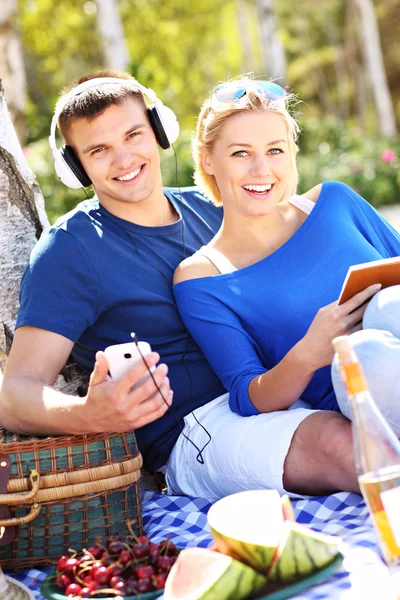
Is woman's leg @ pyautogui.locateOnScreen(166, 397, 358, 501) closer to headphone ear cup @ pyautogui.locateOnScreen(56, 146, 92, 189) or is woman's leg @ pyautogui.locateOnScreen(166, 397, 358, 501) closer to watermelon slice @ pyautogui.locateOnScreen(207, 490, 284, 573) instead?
watermelon slice @ pyautogui.locateOnScreen(207, 490, 284, 573)

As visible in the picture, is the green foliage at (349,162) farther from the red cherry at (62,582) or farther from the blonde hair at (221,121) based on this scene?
the red cherry at (62,582)

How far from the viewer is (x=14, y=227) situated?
153 inches

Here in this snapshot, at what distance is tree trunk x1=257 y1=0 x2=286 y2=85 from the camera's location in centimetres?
1783

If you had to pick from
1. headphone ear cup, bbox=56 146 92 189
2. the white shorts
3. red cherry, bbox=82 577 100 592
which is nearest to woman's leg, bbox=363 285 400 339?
the white shorts

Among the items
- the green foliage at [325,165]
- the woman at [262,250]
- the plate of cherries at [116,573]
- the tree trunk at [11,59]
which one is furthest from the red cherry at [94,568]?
the tree trunk at [11,59]

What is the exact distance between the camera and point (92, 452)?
9.61 ft

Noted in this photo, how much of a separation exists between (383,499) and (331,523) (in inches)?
22.2

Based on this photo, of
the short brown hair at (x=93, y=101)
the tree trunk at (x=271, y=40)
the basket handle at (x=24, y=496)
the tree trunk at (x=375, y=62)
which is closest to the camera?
the basket handle at (x=24, y=496)

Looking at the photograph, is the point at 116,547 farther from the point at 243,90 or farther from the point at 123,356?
the point at 243,90

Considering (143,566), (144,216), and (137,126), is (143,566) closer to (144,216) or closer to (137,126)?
(144,216)

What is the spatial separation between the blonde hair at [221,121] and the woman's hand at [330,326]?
81 centimetres

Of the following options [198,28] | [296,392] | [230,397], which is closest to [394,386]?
[296,392]

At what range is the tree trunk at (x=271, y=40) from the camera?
1783 centimetres

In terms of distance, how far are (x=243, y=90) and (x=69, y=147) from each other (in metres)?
0.76
